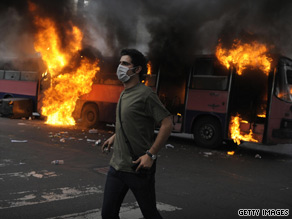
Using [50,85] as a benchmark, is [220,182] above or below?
below

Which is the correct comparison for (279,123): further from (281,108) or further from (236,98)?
(236,98)

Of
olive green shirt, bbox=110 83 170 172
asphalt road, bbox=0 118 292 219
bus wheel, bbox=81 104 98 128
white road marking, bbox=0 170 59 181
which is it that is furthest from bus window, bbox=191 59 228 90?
olive green shirt, bbox=110 83 170 172

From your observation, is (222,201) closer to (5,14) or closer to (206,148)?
(206,148)

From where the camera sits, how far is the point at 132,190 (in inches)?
105

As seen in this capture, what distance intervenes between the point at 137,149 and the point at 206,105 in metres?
8.19

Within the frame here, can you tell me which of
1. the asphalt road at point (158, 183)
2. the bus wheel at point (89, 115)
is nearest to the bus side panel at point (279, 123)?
the asphalt road at point (158, 183)

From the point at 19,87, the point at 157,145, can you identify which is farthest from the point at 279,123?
the point at 19,87

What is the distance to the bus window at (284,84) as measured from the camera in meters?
9.55

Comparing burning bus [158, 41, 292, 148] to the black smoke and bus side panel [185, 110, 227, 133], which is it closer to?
bus side panel [185, 110, 227, 133]

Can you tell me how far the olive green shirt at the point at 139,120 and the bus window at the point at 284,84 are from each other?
7877 mm

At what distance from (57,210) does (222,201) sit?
95.0 inches

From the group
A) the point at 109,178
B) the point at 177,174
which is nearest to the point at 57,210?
the point at 109,178

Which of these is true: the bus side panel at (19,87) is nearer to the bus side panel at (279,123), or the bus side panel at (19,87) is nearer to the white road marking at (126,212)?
the bus side panel at (279,123)

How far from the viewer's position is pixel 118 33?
14555mm
